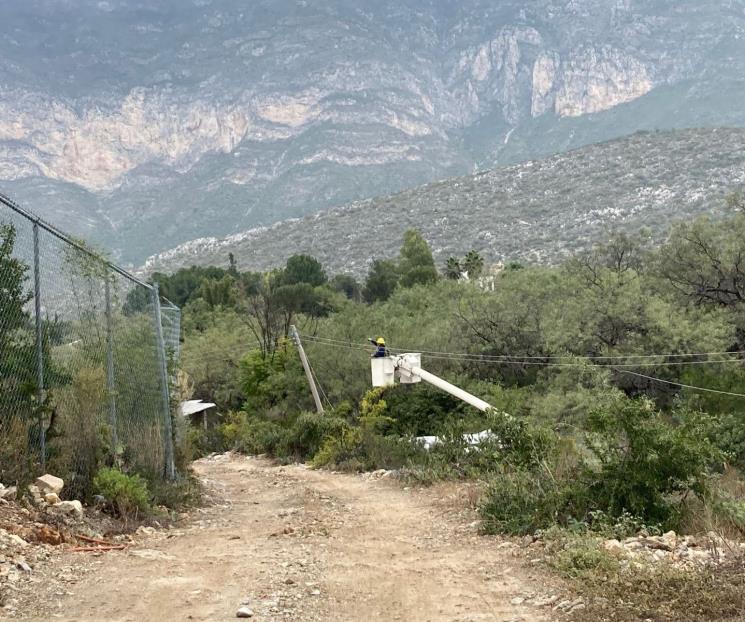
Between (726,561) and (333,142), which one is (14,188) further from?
(726,561)

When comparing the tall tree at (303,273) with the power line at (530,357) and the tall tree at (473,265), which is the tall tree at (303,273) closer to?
the tall tree at (473,265)

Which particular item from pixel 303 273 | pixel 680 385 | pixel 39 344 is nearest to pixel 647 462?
pixel 39 344

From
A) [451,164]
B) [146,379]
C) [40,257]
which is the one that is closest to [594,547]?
[40,257]

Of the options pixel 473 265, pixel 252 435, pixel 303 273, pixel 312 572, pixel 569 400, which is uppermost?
pixel 303 273

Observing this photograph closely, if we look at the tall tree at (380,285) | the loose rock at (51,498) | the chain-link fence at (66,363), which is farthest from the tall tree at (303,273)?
the loose rock at (51,498)

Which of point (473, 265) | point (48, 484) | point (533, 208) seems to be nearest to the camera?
point (48, 484)

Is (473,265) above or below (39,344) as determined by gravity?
above

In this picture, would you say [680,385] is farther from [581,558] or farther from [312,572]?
[312,572]

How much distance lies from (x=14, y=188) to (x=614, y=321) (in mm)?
168849

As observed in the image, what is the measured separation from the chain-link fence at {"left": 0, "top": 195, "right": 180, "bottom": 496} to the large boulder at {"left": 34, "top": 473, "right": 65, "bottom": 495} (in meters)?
0.15

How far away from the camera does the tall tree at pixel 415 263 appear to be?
184 ft

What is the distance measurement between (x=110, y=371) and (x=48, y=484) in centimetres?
197

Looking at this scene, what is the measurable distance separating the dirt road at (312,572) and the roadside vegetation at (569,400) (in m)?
0.57

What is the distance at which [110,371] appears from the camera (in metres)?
8.98
